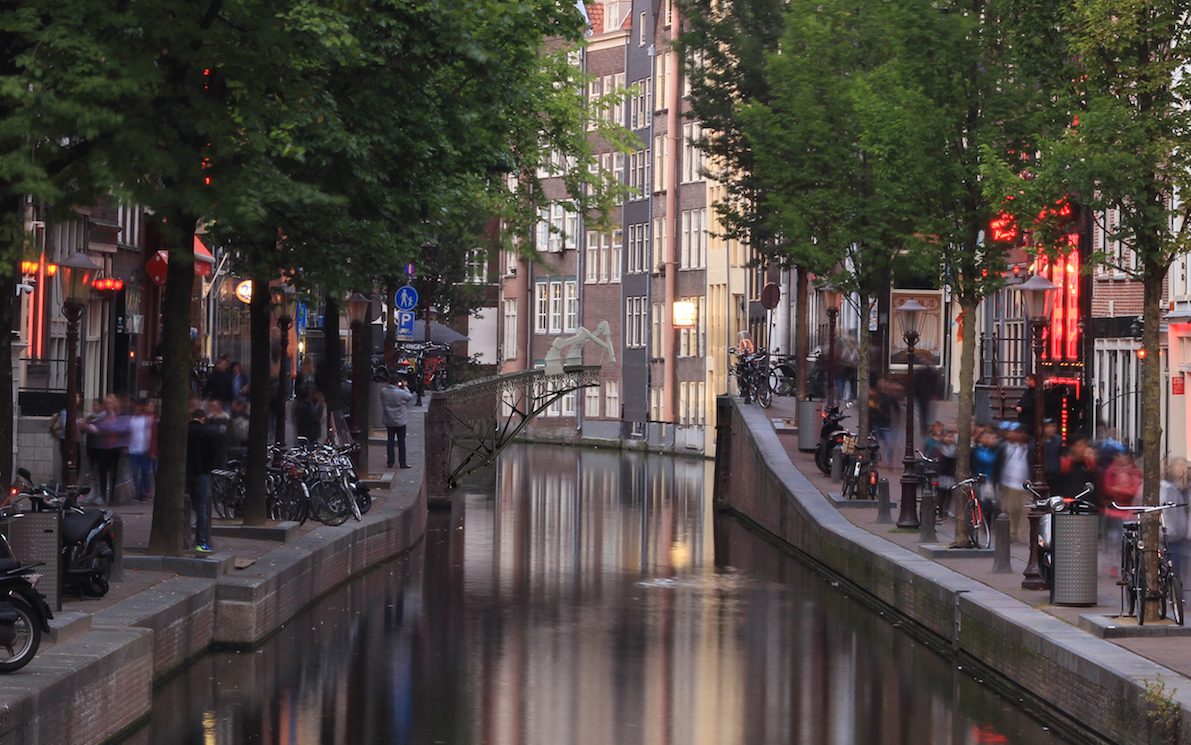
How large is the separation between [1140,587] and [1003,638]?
140 cm

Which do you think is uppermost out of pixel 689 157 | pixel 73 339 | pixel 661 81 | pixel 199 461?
pixel 661 81

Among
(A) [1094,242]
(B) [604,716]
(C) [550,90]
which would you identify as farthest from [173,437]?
(A) [1094,242]

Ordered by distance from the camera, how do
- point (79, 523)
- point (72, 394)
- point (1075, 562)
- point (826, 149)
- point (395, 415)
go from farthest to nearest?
point (395, 415)
point (826, 149)
point (72, 394)
point (1075, 562)
point (79, 523)

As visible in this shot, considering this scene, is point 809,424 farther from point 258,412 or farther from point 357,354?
point 258,412

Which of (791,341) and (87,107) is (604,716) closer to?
(87,107)

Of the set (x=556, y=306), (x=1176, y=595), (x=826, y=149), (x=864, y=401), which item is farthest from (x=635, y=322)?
(x=1176, y=595)

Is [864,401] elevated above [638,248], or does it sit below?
below

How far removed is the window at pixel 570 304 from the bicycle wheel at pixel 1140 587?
68501 mm

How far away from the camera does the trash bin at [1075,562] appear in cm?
1806

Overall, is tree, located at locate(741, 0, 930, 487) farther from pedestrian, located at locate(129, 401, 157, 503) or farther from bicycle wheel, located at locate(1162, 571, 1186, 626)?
bicycle wheel, located at locate(1162, 571, 1186, 626)

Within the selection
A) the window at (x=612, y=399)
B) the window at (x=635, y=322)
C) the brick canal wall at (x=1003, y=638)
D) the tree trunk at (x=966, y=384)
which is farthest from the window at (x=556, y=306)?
the tree trunk at (x=966, y=384)

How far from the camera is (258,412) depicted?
24672 mm

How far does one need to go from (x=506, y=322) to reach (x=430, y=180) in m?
69.2

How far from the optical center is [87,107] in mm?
16641
